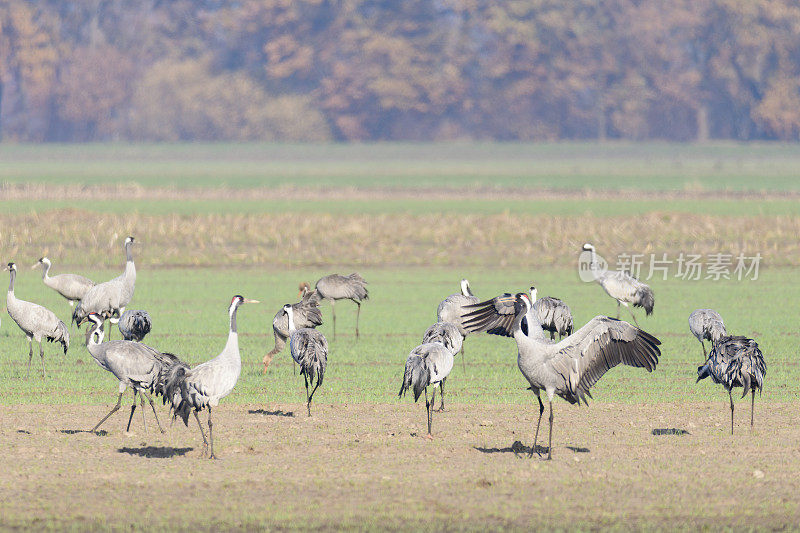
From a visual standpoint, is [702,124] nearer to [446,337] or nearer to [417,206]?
[417,206]

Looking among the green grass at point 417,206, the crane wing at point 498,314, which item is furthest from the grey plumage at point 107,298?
the green grass at point 417,206

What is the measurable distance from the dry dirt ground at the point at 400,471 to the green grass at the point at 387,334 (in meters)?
1.26

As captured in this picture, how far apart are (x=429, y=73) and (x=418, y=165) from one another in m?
6.97

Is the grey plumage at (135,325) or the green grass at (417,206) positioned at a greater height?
the green grass at (417,206)

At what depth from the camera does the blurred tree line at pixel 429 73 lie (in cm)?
9494

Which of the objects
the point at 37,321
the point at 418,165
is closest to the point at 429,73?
the point at 418,165

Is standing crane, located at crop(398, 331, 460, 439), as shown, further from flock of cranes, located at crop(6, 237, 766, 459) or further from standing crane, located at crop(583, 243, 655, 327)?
standing crane, located at crop(583, 243, 655, 327)

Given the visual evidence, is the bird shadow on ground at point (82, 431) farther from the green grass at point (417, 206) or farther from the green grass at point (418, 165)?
the green grass at point (418, 165)

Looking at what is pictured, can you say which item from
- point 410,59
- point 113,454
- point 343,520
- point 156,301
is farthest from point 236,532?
point 410,59

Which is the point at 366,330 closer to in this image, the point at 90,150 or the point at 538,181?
the point at 538,181

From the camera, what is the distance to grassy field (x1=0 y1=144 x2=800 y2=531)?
37.3ft

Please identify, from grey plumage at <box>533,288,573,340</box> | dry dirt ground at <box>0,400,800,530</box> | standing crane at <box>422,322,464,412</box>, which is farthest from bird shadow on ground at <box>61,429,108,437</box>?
grey plumage at <box>533,288,573,340</box>

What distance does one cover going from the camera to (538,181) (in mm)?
76062

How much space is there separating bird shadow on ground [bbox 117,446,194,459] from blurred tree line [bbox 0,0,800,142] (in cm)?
8236
